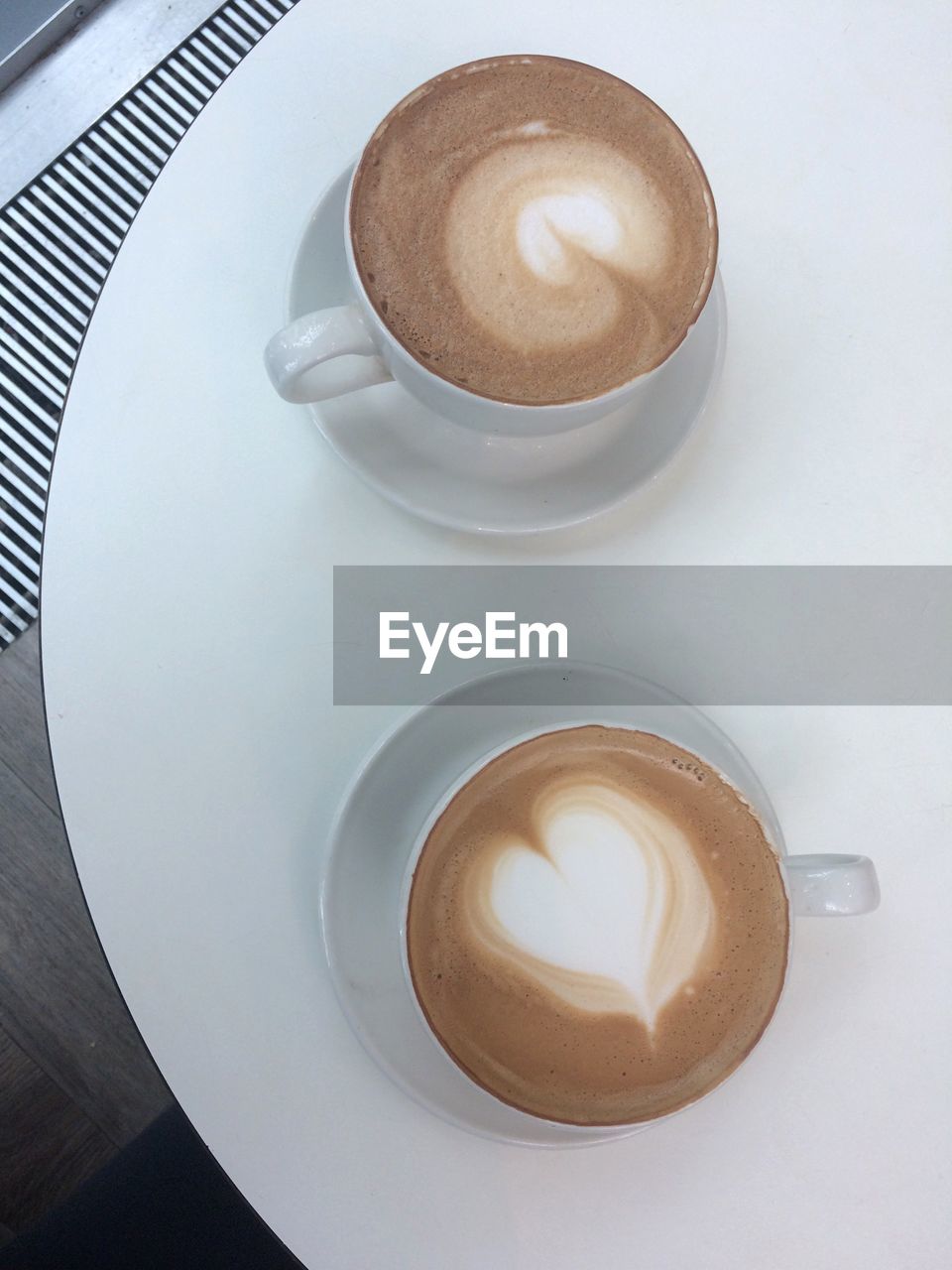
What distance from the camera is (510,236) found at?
0.54 meters

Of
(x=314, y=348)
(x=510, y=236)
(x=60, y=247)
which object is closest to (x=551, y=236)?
(x=510, y=236)

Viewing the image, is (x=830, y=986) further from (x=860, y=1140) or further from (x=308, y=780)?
(x=308, y=780)

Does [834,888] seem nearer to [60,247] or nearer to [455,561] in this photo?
[455,561]

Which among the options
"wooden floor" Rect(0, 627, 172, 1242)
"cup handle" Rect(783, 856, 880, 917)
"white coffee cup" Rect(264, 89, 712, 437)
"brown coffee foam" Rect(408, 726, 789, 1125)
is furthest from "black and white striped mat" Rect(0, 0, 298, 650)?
"cup handle" Rect(783, 856, 880, 917)

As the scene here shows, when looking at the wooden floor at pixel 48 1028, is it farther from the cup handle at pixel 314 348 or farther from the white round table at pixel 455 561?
the cup handle at pixel 314 348

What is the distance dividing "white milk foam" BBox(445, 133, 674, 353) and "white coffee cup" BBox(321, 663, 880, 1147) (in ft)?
0.61

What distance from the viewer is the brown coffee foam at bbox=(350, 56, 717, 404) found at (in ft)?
1.72

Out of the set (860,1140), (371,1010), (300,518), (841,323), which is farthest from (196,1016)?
(841,323)

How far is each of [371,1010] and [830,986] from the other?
0.27 meters

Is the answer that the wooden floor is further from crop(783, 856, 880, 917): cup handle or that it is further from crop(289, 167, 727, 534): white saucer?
crop(783, 856, 880, 917): cup handle

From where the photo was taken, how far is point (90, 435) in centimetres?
59

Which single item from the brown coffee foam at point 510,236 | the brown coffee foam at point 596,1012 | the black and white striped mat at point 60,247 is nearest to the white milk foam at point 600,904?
the brown coffee foam at point 596,1012

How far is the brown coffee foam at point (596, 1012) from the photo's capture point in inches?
20.5

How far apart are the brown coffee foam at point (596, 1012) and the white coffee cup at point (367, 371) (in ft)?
0.52
